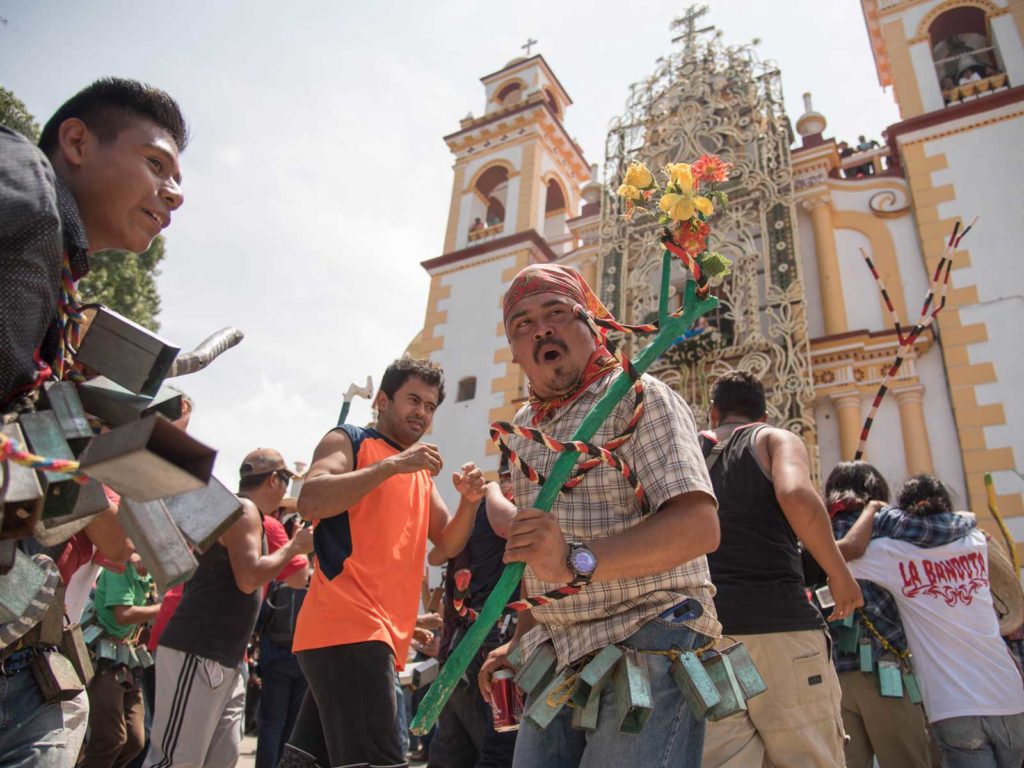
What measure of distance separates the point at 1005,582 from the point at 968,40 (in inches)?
433

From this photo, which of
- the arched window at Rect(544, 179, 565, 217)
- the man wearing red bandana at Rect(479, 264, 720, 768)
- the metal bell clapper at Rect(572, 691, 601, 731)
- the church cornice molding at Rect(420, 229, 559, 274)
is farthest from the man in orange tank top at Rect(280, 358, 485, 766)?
the arched window at Rect(544, 179, 565, 217)

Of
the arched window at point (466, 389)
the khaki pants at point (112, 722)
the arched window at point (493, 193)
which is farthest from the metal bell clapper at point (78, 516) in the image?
the arched window at point (493, 193)

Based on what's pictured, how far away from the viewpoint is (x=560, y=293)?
6.63 feet

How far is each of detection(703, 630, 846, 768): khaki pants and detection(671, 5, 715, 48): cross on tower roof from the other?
41.2ft

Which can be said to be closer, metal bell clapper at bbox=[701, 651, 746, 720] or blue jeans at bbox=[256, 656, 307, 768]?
metal bell clapper at bbox=[701, 651, 746, 720]

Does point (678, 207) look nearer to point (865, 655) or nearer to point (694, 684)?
point (694, 684)

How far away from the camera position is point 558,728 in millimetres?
1828

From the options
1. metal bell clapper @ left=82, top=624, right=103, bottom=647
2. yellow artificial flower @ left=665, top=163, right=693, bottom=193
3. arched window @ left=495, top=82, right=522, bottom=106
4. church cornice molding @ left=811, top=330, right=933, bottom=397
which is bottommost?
metal bell clapper @ left=82, top=624, right=103, bottom=647

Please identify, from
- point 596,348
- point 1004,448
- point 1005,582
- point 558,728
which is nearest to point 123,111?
point 596,348

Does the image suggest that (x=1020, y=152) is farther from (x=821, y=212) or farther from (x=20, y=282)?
(x=20, y=282)

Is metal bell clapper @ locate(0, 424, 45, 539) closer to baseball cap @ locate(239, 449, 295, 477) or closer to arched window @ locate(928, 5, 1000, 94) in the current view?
baseball cap @ locate(239, 449, 295, 477)

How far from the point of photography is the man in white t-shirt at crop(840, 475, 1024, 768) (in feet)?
11.5

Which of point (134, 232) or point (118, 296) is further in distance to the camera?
point (118, 296)

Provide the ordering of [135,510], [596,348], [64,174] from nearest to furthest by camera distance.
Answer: [135,510]
[64,174]
[596,348]
